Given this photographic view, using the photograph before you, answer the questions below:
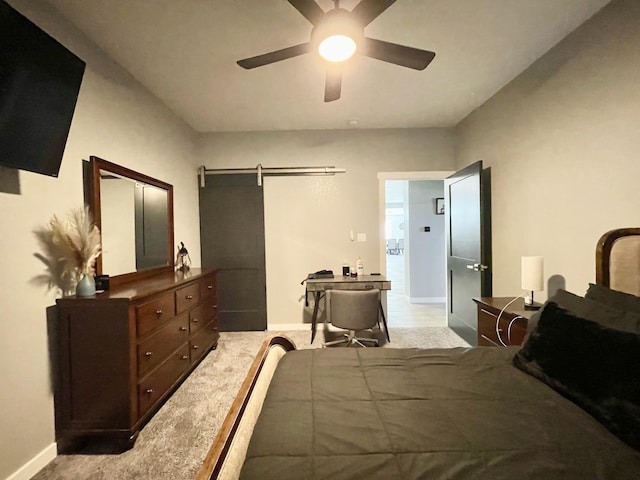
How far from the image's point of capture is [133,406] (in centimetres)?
178

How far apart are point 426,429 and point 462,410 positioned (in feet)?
0.65

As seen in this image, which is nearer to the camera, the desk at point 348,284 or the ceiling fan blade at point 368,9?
the ceiling fan blade at point 368,9

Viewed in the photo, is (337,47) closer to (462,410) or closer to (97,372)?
(462,410)

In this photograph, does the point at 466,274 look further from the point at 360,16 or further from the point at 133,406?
the point at 133,406

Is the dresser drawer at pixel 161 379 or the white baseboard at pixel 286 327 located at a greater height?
the dresser drawer at pixel 161 379

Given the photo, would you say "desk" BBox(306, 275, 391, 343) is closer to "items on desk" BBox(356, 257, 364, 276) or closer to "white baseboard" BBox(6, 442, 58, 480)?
"items on desk" BBox(356, 257, 364, 276)

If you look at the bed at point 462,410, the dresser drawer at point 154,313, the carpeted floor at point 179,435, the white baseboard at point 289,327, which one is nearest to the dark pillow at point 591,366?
the bed at point 462,410

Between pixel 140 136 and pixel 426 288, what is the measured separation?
497cm

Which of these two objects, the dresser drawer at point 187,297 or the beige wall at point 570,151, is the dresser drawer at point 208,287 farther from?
the beige wall at point 570,151

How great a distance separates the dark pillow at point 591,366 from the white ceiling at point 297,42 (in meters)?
1.91

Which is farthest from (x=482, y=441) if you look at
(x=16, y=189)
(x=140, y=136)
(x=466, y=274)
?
(x=140, y=136)

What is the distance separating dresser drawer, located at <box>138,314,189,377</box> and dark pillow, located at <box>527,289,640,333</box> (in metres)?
2.39

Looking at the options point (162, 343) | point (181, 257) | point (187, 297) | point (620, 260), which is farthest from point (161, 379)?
point (620, 260)

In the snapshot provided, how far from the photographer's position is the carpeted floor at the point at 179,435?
1613 millimetres
